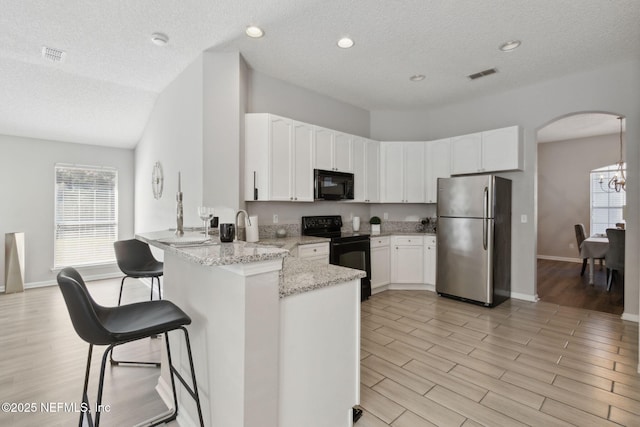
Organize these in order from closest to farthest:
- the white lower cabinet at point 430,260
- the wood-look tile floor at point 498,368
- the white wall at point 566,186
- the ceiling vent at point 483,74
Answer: the wood-look tile floor at point 498,368 < the ceiling vent at point 483,74 < the white lower cabinet at point 430,260 < the white wall at point 566,186

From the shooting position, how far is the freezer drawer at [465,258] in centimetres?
378

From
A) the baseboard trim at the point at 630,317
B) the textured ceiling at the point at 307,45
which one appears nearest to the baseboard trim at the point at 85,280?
the textured ceiling at the point at 307,45

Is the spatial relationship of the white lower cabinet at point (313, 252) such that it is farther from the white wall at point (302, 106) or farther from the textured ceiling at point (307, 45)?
the textured ceiling at point (307, 45)

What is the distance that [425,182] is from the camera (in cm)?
483

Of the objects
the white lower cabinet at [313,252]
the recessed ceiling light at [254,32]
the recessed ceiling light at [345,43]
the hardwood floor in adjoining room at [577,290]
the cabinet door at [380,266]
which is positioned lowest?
the hardwood floor in adjoining room at [577,290]

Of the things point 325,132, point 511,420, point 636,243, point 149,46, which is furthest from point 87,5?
point 636,243

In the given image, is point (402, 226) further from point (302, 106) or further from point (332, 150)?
point (302, 106)

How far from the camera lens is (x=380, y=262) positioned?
4.44 m

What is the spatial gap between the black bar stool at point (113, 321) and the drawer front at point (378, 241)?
3071 mm

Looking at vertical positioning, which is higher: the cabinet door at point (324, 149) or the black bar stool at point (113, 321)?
the cabinet door at point (324, 149)

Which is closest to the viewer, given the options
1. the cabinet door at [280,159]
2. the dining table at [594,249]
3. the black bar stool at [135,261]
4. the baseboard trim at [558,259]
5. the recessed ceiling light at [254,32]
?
the recessed ceiling light at [254,32]

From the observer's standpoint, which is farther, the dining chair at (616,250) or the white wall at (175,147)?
the dining chair at (616,250)

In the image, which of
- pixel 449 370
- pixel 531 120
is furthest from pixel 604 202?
pixel 449 370

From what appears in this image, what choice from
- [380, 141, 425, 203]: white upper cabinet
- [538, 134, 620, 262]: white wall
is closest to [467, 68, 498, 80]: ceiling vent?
[380, 141, 425, 203]: white upper cabinet
